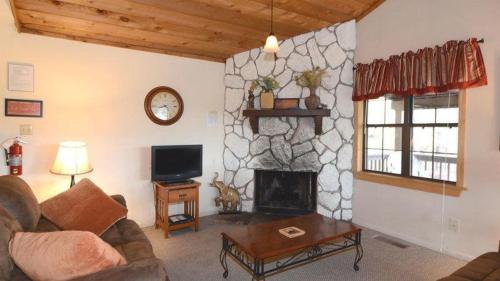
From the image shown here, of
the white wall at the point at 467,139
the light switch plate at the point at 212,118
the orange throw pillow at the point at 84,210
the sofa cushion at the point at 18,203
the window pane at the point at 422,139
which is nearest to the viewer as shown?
the sofa cushion at the point at 18,203


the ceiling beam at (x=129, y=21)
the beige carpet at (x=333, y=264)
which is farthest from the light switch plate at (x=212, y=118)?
the beige carpet at (x=333, y=264)

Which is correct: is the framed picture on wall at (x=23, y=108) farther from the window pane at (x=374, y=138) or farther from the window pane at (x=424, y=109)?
the window pane at (x=424, y=109)

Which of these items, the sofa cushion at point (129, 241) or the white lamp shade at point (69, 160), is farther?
the white lamp shade at point (69, 160)

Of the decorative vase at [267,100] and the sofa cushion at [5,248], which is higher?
the decorative vase at [267,100]

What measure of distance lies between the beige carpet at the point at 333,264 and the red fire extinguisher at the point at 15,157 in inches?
64.3

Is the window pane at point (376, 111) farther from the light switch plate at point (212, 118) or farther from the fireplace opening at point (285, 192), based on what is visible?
the light switch plate at point (212, 118)

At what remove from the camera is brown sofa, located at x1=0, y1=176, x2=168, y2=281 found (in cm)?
132

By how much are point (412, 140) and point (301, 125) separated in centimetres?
→ 136

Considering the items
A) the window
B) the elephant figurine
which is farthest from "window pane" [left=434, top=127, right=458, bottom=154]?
the elephant figurine

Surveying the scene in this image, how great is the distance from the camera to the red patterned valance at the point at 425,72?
280 cm

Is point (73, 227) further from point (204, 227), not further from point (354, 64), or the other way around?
point (354, 64)

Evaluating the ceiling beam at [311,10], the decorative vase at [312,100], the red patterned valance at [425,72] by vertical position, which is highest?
the ceiling beam at [311,10]

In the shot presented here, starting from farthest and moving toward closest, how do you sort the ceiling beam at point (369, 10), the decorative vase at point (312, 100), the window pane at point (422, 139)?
1. the decorative vase at point (312, 100)
2. the ceiling beam at point (369, 10)
3. the window pane at point (422, 139)

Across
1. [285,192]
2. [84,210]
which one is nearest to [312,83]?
[285,192]
